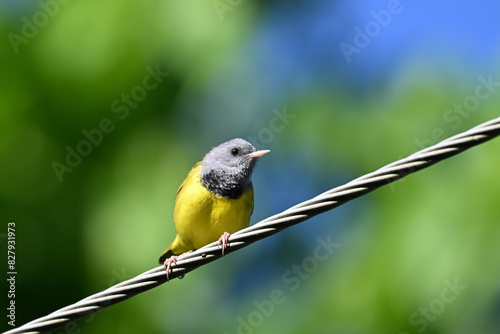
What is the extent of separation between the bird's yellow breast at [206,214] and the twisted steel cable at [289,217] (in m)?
1.80

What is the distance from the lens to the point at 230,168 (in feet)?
18.8

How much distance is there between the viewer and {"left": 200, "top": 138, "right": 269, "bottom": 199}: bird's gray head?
18.1ft

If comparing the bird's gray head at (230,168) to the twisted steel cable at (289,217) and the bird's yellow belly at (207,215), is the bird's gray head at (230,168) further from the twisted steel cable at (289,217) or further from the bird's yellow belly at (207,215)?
the twisted steel cable at (289,217)

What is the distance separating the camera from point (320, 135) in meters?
7.75

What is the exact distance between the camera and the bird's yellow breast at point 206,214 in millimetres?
5352

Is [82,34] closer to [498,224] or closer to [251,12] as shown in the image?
[251,12]

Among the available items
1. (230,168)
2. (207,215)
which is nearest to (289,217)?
(207,215)

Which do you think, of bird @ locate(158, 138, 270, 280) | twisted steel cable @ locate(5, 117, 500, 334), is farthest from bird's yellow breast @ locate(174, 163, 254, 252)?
twisted steel cable @ locate(5, 117, 500, 334)

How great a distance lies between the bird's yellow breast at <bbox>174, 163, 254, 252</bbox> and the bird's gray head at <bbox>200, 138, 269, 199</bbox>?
66 mm

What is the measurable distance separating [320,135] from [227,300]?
2.28m

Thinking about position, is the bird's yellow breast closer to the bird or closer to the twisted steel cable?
the bird

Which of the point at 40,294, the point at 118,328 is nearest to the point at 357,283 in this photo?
the point at 118,328

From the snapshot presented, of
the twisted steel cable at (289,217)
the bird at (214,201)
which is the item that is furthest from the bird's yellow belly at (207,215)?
the twisted steel cable at (289,217)

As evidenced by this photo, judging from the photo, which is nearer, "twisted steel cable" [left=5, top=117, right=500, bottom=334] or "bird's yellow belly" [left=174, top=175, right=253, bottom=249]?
"twisted steel cable" [left=5, top=117, right=500, bottom=334]
